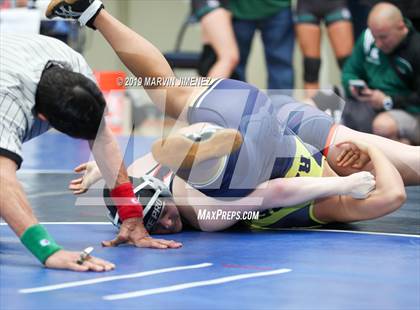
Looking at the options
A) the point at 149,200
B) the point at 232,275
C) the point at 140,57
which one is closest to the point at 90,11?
the point at 140,57

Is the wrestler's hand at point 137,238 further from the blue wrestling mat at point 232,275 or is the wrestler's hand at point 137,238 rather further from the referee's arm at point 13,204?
the referee's arm at point 13,204

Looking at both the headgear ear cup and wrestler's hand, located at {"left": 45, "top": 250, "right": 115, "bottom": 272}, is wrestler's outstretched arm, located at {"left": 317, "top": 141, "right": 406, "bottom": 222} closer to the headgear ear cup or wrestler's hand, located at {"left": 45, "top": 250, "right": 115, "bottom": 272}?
the headgear ear cup

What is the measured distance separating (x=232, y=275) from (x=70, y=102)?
0.83 meters

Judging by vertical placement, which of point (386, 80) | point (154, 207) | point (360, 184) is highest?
point (360, 184)

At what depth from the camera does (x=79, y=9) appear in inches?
174

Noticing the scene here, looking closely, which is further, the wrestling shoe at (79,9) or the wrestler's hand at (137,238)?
the wrestling shoe at (79,9)

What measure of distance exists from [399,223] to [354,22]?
482 centimetres

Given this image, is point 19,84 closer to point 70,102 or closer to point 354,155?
point 70,102

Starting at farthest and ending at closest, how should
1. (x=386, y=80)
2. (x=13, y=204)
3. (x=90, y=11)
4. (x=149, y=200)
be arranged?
(x=386, y=80) → (x=90, y=11) → (x=149, y=200) → (x=13, y=204)

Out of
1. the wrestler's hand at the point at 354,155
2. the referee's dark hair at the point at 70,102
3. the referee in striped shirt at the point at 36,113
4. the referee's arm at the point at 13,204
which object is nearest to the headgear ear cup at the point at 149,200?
the referee in striped shirt at the point at 36,113

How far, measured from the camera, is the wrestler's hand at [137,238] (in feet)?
13.3

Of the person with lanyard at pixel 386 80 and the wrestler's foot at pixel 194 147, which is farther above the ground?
the wrestler's foot at pixel 194 147

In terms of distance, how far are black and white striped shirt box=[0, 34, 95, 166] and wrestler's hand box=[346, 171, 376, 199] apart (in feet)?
4.19

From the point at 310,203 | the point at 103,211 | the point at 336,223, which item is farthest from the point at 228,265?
the point at 103,211
